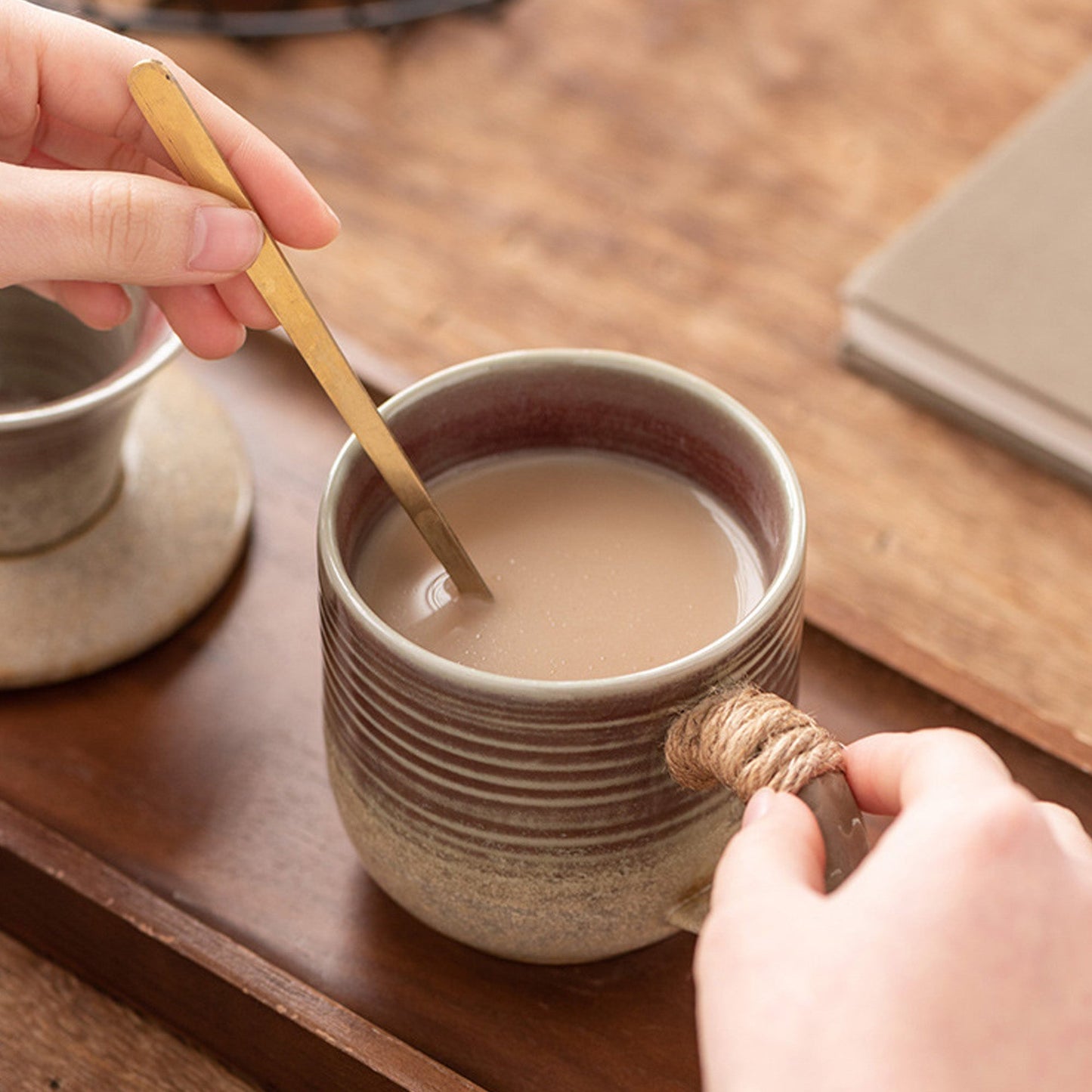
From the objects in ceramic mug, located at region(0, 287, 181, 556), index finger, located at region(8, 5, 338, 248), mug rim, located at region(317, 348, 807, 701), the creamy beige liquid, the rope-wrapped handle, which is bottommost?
ceramic mug, located at region(0, 287, 181, 556)

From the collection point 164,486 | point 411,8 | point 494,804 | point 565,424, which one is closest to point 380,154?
point 411,8

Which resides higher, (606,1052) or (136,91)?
(136,91)

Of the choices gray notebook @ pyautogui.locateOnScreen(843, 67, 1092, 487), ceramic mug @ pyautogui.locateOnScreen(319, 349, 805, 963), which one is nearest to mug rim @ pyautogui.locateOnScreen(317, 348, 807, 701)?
ceramic mug @ pyautogui.locateOnScreen(319, 349, 805, 963)

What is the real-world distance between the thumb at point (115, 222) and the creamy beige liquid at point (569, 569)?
110 mm

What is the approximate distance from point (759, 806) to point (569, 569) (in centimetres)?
14

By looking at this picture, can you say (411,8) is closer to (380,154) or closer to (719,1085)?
(380,154)

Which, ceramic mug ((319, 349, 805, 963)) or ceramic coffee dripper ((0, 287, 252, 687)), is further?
ceramic coffee dripper ((0, 287, 252, 687))

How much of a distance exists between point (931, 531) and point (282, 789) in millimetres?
344

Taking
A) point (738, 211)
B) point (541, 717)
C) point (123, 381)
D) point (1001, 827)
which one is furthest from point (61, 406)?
point (738, 211)

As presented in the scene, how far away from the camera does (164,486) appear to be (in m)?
0.63

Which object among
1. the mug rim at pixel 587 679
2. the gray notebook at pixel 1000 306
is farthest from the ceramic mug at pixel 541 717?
the gray notebook at pixel 1000 306

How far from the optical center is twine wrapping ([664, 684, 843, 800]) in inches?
14.8

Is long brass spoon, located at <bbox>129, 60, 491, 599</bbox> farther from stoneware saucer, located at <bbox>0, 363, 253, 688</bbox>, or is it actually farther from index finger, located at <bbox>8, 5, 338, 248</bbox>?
stoneware saucer, located at <bbox>0, 363, 253, 688</bbox>

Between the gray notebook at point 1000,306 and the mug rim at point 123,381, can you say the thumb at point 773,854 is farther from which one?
the gray notebook at point 1000,306
